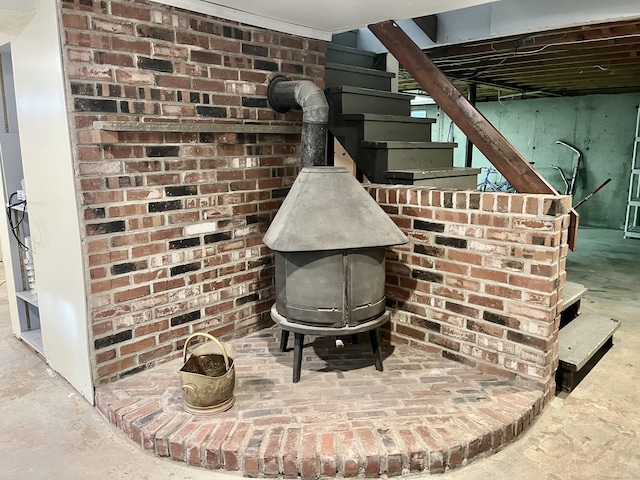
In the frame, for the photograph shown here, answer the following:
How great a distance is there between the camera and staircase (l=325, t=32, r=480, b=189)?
321 cm

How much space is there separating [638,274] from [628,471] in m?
3.82

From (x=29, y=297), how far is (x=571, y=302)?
371cm

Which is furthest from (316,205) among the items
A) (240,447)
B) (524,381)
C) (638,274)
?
(638,274)

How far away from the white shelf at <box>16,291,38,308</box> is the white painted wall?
306mm

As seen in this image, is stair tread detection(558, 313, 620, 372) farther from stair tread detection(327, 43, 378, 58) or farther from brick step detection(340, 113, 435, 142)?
stair tread detection(327, 43, 378, 58)

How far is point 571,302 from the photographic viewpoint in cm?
318

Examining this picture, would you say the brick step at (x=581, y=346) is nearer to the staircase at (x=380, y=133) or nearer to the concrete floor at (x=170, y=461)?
the concrete floor at (x=170, y=461)

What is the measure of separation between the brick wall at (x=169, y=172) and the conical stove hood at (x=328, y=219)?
1.88 feet

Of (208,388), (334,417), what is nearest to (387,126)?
(334,417)

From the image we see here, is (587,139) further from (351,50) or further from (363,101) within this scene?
(363,101)

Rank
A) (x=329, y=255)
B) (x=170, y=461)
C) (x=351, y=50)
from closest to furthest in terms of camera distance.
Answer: (x=170, y=461), (x=329, y=255), (x=351, y=50)

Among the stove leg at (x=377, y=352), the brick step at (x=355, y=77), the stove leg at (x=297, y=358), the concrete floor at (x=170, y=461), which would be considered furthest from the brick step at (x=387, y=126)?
the concrete floor at (x=170, y=461)

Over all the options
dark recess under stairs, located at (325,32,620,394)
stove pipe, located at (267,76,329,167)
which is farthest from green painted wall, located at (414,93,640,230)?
stove pipe, located at (267,76,329,167)

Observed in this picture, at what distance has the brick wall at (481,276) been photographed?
2.39 m
